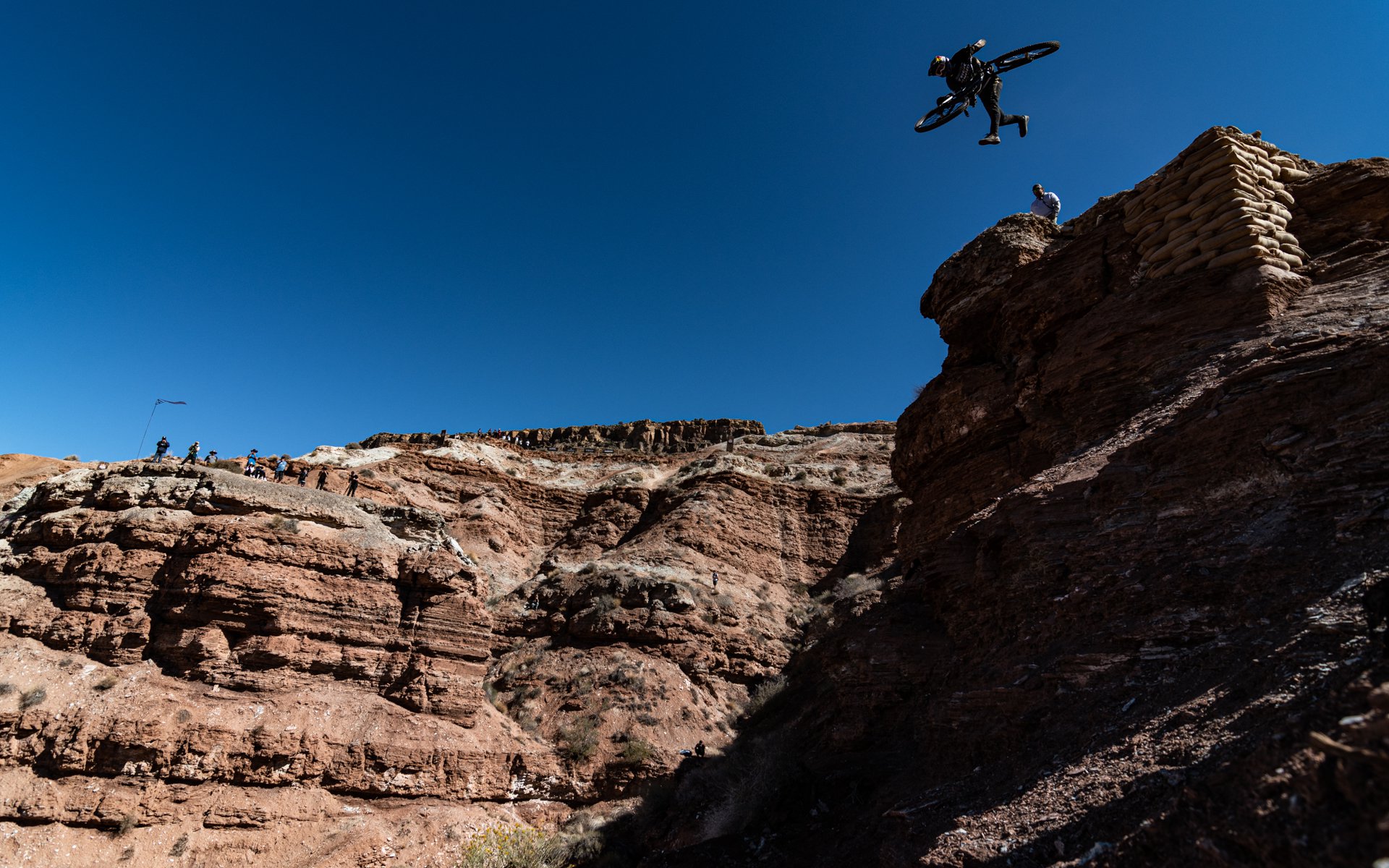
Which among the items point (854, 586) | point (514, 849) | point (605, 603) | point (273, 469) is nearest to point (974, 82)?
point (514, 849)

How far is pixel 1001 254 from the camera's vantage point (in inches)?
653

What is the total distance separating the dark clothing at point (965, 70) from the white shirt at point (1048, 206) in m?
6.52

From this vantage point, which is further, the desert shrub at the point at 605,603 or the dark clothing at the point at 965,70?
the desert shrub at the point at 605,603

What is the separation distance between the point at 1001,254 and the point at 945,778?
1254cm

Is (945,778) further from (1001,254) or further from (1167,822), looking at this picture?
(1001,254)

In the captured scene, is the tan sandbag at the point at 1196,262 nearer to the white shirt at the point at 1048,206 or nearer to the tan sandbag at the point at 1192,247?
the tan sandbag at the point at 1192,247

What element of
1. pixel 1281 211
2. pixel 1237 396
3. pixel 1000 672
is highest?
pixel 1281 211

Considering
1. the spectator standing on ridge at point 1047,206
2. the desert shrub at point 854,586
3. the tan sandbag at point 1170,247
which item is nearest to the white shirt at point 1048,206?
the spectator standing on ridge at point 1047,206

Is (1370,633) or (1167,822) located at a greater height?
(1370,633)

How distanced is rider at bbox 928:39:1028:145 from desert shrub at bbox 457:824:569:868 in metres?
16.7

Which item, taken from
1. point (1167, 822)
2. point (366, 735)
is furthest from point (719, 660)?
point (1167, 822)

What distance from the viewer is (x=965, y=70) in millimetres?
11375

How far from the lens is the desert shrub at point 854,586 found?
28625 mm

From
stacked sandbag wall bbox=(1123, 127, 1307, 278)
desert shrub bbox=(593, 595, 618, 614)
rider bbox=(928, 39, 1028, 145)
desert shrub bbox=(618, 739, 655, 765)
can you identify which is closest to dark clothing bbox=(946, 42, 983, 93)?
rider bbox=(928, 39, 1028, 145)
